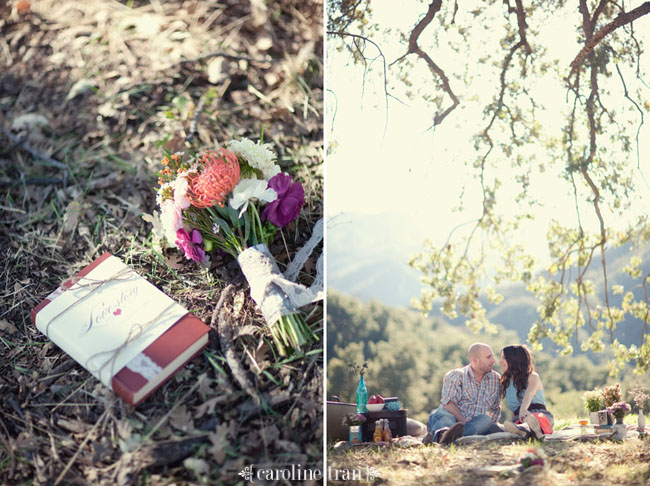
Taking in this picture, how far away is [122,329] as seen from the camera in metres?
1.65

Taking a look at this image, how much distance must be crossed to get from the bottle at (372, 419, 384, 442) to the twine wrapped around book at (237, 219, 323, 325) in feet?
1.38

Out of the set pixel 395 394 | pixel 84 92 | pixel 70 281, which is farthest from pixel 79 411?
pixel 84 92

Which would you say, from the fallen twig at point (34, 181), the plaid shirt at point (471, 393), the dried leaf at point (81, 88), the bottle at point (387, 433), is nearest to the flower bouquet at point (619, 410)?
the plaid shirt at point (471, 393)

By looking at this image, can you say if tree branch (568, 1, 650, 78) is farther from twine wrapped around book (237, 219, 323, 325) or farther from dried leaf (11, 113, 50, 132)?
dried leaf (11, 113, 50, 132)

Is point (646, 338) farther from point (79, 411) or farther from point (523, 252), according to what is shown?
point (79, 411)

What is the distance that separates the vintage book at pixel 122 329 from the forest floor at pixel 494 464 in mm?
569

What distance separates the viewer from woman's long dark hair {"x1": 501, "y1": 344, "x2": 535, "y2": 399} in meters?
1.62

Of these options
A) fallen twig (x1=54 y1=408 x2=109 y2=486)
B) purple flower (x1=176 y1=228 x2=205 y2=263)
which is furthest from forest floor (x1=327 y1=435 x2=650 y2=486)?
purple flower (x1=176 y1=228 x2=205 y2=263)

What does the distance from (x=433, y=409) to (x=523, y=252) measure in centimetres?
56

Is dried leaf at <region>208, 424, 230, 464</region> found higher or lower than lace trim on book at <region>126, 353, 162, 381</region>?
lower

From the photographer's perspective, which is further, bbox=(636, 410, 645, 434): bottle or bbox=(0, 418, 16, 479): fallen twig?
bbox=(636, 410, 645, 434): bottle

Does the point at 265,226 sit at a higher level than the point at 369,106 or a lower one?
lower

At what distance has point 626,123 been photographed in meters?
1.68

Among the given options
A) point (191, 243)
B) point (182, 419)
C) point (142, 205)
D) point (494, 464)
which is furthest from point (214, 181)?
point (494, 464)
